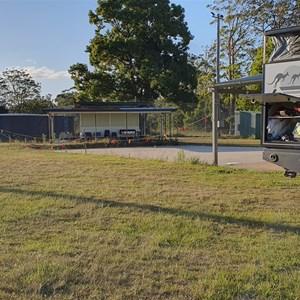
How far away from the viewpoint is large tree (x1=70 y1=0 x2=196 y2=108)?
107ft

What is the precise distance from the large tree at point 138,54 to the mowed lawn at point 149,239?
2386cm

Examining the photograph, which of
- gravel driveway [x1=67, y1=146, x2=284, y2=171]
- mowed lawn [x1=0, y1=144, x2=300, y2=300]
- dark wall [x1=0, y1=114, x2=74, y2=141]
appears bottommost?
gravel driveway [x1=67, y1=146, x2=284, y2=171]

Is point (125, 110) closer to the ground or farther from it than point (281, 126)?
farther from it

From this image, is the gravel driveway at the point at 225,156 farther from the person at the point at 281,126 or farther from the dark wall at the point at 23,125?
the dark wall at the point at 23,125

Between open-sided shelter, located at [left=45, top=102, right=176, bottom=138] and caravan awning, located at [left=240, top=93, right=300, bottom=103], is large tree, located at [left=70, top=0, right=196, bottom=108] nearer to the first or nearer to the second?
open-sided shelter, located at [left=45, top=102, right=176, bottom=138]

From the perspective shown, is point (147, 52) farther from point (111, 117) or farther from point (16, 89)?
point (16, 89)

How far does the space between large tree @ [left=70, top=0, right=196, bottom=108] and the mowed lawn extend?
939 inches

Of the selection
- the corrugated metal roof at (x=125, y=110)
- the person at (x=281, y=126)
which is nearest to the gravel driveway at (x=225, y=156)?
the person at (x=281, y=126)

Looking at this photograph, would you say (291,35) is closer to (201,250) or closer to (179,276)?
(201,250)

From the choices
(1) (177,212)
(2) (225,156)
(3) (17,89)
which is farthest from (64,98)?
(1) (177,212)

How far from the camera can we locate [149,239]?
516 centimetres

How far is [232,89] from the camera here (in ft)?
42.9

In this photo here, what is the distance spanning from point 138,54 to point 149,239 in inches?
1130

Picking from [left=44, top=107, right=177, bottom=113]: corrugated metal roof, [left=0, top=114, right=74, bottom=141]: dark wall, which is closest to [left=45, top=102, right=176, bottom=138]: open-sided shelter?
[left=44, top=107, right=177, bottom=113]: corrugated metal roof
